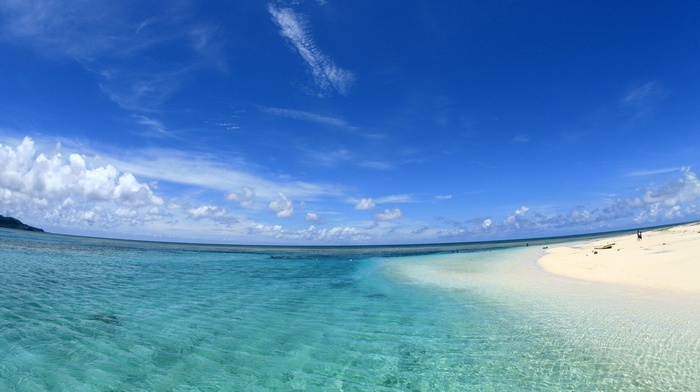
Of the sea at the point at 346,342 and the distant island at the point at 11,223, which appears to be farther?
the distant island at the point at 11,223

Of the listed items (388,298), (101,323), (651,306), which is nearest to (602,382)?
(651,306)

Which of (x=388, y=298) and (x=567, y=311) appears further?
(x=388, y=298)

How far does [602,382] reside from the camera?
7.07 m

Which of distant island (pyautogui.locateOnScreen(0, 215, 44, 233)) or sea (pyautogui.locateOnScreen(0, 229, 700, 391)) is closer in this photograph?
sea (pyautogui.locateOnScreen(0, 229, 700, 391))

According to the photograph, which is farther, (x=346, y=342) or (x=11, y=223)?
(x=11, y=223)

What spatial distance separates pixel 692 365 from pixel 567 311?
599 cm

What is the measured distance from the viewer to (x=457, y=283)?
2264cm

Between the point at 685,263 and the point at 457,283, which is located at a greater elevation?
the point at 685,263

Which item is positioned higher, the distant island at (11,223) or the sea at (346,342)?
the distant island at (11,223)

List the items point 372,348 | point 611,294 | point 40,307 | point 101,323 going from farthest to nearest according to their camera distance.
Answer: point 611,294 < point 40,307 < point 101,323 < point 372,348

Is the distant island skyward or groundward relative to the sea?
skyward

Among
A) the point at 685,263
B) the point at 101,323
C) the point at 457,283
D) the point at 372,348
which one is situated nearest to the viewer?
the point at 372,348

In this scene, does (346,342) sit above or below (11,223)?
below

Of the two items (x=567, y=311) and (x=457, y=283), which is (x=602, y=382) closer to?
(x=567, y=311)
